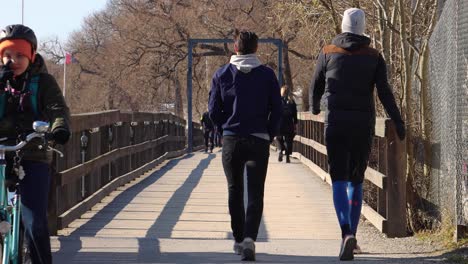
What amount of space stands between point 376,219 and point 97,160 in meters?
3.42

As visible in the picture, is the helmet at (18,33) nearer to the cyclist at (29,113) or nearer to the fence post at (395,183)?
the cyclist at (29,113)

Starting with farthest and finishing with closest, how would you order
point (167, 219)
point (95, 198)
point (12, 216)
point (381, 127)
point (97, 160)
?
1. point (95, 198)
2. point (97, 160)
3. point (167, 219)
4. point (381, 127)
5. point (12, 216)

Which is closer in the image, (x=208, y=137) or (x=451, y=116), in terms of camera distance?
(x=451, y=116)

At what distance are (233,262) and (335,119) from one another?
1.28 meters

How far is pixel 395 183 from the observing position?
9.12 m

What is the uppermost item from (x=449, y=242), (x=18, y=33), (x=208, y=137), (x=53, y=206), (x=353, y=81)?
(x=18, y=33)

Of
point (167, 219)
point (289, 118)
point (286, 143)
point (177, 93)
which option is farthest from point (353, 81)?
point (177, 93)

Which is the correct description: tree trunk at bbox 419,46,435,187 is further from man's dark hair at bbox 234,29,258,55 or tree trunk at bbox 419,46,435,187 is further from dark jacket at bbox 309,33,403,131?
man's dark hair at bbox 234,29,258,55

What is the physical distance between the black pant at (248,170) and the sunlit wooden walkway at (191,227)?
1.10 ft

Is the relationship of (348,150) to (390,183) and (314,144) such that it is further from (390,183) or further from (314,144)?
(314,144)

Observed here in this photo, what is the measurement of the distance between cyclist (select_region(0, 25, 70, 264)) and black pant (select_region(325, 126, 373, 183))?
2.74m

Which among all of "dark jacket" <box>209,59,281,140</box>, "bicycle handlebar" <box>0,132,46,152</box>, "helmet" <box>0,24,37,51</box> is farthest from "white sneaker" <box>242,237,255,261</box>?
"bicycle handlebar" <box>0,132,46,152</box>

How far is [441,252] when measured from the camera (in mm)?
8258

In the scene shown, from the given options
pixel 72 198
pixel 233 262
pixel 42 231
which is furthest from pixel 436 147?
pixel 42 231
